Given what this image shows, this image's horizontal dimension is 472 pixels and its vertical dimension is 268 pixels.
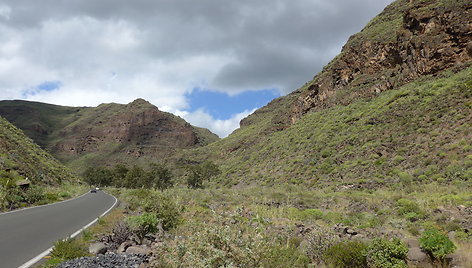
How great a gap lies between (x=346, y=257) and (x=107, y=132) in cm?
17103

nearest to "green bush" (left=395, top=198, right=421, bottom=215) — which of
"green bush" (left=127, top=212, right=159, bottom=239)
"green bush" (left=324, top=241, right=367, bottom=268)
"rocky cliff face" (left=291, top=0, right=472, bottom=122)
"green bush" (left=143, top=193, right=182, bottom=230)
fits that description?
"green bush" (left=324, top=241, right=367, bottom=268)

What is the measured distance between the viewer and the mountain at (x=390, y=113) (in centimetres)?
2688

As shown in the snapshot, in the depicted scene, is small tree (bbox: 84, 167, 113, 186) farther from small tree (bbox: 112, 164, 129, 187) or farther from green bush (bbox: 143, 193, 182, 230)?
green bush (bbox: 143, 193, 182, 230)

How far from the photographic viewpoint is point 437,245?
7574mm

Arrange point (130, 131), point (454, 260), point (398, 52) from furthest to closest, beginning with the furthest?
point (130, 131) < point (398, 52) < point (454, 260)

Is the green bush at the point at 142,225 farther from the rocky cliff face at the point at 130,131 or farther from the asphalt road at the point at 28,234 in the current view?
the rocky cliff face at the point at 130,131

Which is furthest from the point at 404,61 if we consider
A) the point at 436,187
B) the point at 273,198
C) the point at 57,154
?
the point at 57,154

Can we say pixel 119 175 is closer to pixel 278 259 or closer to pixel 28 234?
pixel 28 234

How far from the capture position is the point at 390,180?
2550 centimetres

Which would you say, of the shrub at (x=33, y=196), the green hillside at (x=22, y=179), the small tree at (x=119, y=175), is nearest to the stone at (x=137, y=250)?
the green hillside at (x=22, y=179)

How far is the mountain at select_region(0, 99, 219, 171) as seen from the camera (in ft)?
477

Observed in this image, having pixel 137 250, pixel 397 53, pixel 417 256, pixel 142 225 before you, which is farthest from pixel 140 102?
pixel 417 256

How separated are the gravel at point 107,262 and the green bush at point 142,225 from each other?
89.6 inches

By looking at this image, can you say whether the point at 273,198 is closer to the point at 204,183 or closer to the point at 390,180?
the point at 390,180
